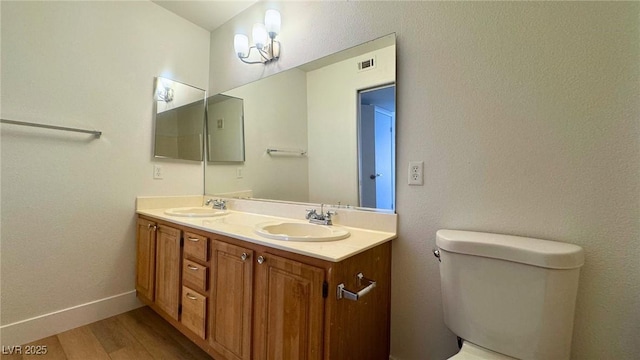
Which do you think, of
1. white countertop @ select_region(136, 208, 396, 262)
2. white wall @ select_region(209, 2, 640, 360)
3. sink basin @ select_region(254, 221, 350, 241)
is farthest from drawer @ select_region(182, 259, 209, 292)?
white wall @ select_region(209, 2, 640, 360)

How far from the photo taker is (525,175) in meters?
1.01

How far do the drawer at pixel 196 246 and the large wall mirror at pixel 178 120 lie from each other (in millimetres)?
987

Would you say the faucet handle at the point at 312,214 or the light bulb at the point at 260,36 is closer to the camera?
the faucet handle at the point at 312,214

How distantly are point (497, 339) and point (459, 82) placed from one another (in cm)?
103

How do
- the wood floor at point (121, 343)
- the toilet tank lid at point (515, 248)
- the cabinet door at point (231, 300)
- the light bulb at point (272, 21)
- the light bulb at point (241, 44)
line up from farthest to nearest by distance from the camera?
1. the light bulb at point (241, 44)
2. the light bulb at point (272, 21)
3. the wood floor at point (121, 343)
4. the cabinet door at point (231, 300)
5. the toilet tank lid at point (515, 248)

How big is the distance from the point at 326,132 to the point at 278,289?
0.95m

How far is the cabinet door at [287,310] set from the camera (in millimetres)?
942

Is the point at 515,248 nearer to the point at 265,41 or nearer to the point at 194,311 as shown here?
the point at 194,311

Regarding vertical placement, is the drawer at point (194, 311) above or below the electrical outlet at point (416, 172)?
below

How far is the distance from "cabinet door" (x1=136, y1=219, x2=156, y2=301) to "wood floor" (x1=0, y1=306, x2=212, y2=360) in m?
0.20

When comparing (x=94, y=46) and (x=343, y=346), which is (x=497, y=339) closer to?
(x=343, y=346)

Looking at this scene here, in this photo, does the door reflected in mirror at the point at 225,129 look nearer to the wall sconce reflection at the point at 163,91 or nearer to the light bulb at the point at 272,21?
→ the wall sconce reflection at the point at 163,91

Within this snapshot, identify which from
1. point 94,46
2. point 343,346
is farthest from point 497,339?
point 94,46

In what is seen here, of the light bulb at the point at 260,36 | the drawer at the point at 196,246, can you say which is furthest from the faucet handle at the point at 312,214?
the light bulb at the point at 260,36
